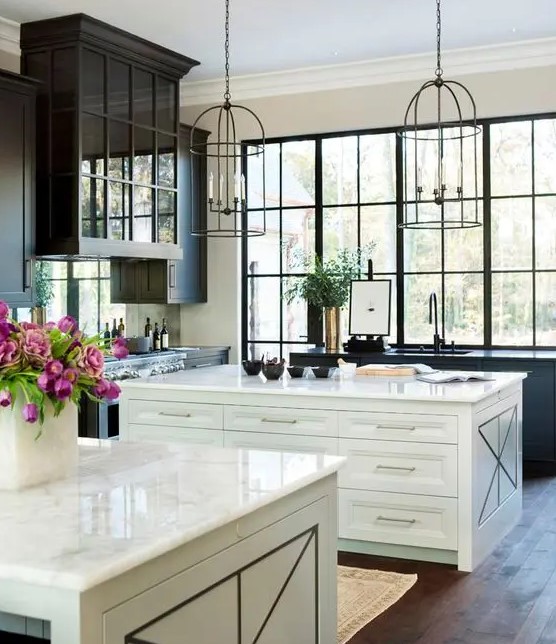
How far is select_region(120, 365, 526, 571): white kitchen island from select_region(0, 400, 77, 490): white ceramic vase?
2047 millimetres

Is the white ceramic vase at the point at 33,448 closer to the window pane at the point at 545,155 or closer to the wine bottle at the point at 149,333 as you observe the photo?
the wine bottle at the point at 149,333

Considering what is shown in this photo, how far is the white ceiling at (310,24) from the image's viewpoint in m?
5.65

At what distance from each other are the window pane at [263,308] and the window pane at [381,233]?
91 cm

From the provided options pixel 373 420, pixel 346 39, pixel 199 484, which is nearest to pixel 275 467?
pixel 199 484

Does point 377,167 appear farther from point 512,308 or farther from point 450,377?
point 450,377

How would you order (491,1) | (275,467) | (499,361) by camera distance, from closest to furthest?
(275,467), (491,1), (499,361)

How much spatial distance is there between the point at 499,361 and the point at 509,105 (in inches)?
77.9

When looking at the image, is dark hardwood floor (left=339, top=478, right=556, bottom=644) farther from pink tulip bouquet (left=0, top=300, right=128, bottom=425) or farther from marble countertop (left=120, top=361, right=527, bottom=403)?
pink tulip bouquet (left=0, top=300, right=128, bottom=425)

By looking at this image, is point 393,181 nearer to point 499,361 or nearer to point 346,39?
point 346,39

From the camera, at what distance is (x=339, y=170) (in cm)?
742

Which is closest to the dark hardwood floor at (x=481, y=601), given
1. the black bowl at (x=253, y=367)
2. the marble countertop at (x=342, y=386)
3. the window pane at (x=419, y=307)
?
the marble countertop at (x=342, y=386)

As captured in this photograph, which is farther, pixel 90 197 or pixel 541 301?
pixel 541 301

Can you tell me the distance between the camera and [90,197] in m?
5.95

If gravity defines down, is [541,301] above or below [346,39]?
below
